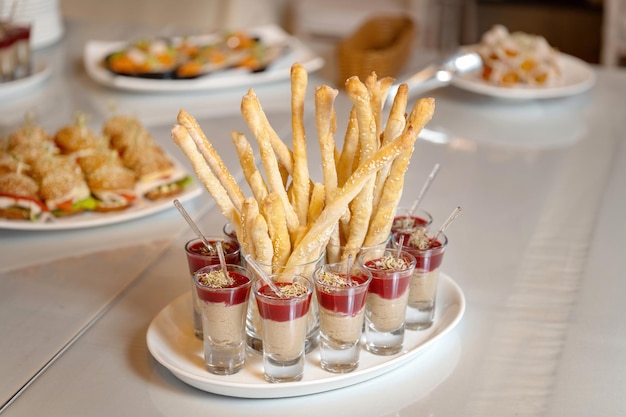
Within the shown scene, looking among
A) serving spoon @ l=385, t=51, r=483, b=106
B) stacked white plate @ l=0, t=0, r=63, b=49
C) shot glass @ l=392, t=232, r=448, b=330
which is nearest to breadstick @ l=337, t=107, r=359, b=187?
shot glass @ l=392, t=232, r=448, b=330

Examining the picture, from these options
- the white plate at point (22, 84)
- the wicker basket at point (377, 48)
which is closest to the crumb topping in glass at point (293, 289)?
the wicker basket at point (377, 48)

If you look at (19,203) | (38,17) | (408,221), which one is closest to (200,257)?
(408,221)

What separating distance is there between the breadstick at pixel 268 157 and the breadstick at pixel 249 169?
11mm

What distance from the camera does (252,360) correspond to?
1021mm

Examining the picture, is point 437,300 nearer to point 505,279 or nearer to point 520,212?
point 505,279

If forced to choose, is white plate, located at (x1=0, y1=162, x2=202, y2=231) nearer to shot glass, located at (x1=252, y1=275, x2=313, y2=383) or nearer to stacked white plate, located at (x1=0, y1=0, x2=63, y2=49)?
shot glass, located at (x1=252, y1=275, x2=313, y2=383)

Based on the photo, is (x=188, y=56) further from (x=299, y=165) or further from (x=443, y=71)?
(x=299, y=165)

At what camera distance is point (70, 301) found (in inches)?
48.4

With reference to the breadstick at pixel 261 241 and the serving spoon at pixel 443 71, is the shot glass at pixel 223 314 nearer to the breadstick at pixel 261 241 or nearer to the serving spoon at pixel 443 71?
the breadstick at pixel 261 241

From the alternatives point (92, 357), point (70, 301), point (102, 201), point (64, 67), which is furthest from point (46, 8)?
point (92, 357)

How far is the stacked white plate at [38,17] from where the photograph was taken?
2.44 m

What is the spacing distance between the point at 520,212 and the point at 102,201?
29.7 inches

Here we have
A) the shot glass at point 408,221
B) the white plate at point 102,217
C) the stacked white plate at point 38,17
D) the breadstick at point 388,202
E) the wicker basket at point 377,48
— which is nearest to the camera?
the breadstick at point 388,202

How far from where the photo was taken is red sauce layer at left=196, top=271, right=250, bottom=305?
94 centimetres
